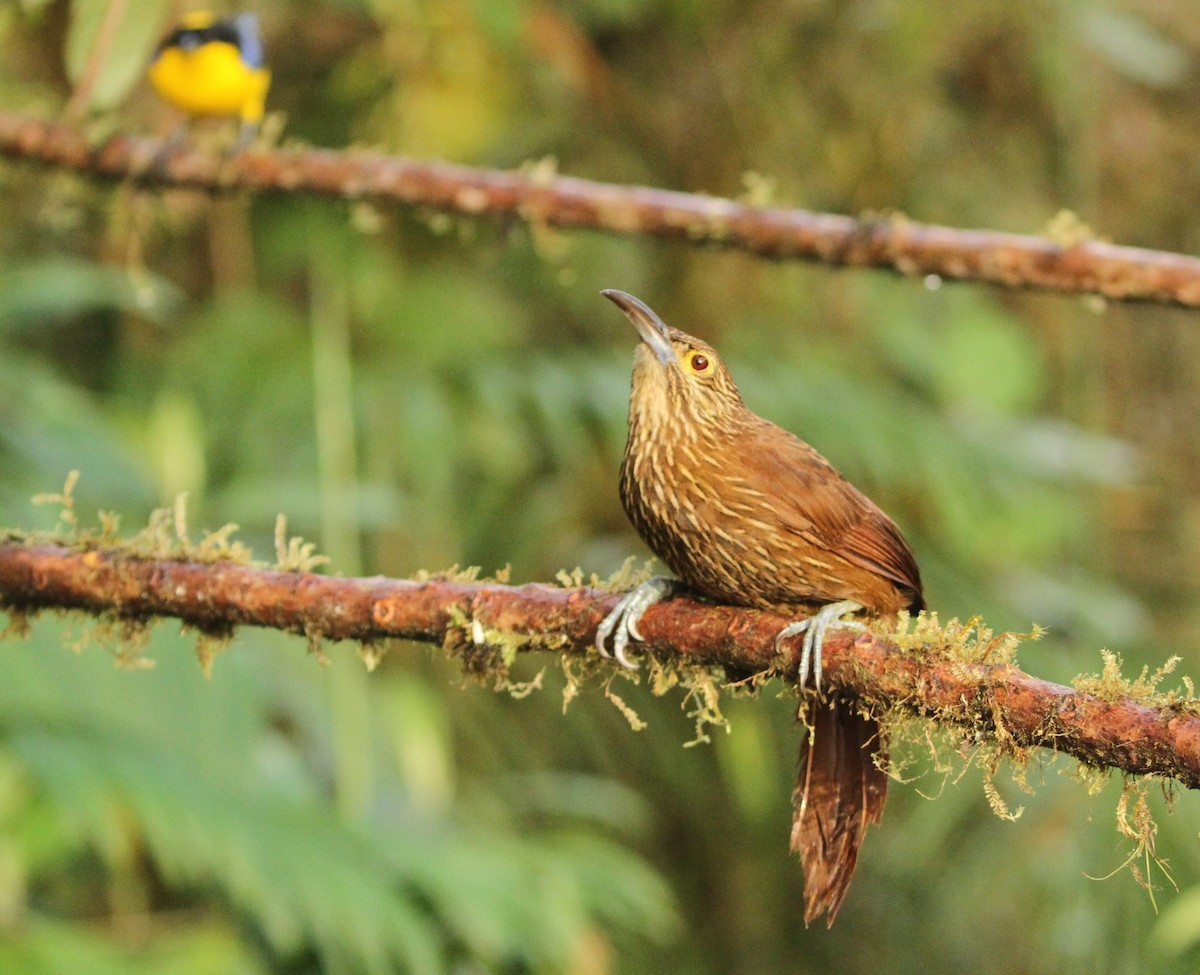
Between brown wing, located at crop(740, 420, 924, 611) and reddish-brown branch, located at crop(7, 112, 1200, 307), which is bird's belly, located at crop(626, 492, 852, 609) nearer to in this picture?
brown wing, located at crop(740, 420, 924, 611)

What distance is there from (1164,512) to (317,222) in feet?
13.1

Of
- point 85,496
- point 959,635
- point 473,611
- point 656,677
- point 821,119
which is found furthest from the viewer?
point 821,119

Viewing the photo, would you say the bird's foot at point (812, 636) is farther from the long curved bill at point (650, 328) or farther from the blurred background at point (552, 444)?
the blurred background at point (552, 444)

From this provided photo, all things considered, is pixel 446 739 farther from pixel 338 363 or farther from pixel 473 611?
pixel 473 611

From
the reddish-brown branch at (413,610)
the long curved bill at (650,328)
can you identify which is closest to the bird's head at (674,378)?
the long curved bill at (650,328)

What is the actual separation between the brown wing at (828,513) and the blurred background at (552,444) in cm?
105

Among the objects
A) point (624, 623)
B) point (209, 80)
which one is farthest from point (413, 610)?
point (209, 80)

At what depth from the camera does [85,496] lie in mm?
4523

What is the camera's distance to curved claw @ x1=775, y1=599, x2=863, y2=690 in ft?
6.93

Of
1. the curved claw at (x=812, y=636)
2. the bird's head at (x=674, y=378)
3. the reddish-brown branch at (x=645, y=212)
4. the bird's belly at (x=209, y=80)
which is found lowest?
the curved claw at (x=812, y=636)

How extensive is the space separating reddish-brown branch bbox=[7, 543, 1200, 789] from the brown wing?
0.23 meters

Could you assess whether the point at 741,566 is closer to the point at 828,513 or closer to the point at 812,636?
the point at 828,513

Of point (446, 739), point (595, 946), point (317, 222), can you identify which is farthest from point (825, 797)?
point (317, 222)

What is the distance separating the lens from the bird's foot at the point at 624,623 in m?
2.30
